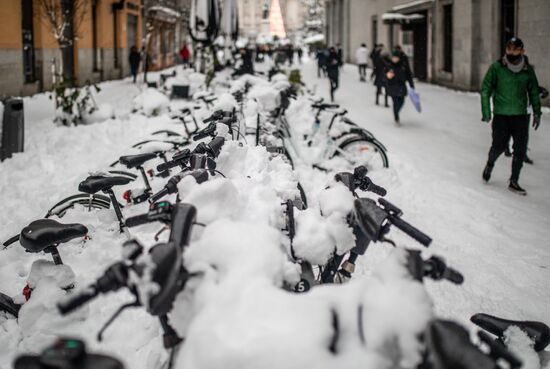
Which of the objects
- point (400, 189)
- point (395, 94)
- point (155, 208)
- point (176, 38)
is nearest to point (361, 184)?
point (155, 208)

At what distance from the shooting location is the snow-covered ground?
1268 mm

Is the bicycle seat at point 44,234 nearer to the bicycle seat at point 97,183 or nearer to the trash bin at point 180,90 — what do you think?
the bicycle seat at point 97,183

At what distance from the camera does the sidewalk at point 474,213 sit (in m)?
3.83

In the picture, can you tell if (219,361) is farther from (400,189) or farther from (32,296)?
(400,189)

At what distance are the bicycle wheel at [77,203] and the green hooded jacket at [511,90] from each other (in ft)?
16.0

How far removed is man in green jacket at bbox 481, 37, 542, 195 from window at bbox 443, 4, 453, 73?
14906 millimetres

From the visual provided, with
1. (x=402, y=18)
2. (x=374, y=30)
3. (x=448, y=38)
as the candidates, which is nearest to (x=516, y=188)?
(x=448, y=38)

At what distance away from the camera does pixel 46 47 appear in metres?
17.8

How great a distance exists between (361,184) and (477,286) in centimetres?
205

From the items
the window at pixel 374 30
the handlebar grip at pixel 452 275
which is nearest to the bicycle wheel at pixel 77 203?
the handlebar grip at pixel 452 275

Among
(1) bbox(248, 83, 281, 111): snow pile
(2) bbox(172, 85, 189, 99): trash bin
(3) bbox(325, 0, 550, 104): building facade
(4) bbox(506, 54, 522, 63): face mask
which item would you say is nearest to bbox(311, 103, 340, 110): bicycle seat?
(1) bbox(248, 83, 281, 111): snow pile

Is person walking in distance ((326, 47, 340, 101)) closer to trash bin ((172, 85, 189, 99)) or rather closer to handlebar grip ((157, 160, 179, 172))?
trash bin ((172, 85, 189, 99))

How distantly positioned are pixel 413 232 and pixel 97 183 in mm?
2719

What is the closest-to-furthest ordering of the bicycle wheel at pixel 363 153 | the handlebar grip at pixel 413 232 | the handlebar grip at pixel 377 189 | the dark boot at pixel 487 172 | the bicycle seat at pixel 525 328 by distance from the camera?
the handlebar grip at pixel 413 232
the bicycle seat at pixel 525 328
the handlebar grip at pixel 377 189
the dark boot at pixel 487 172
the bicycle wheel at pixel 363 153
